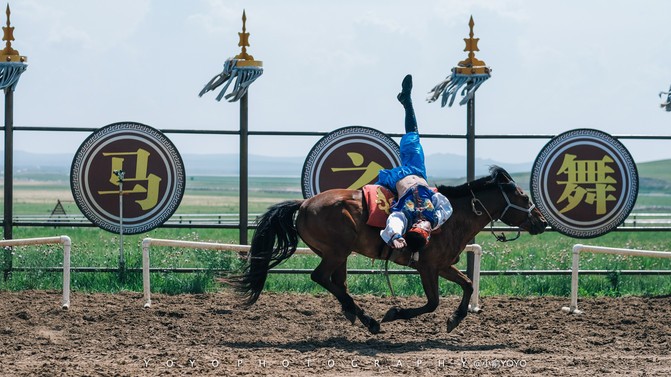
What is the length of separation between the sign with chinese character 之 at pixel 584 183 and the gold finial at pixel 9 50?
659 cm

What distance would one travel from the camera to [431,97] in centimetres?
1334

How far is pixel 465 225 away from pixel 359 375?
9.09 feet

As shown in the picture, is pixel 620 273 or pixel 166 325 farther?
pixel 620 273

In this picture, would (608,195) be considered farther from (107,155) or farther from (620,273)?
(107,155)

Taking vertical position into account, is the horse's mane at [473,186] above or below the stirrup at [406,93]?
below

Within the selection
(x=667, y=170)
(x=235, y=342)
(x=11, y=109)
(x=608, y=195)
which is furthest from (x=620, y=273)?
(x=667, y=170)

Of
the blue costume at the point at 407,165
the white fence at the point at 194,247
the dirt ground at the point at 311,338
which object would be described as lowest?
the dirt ground at the point at 311,338

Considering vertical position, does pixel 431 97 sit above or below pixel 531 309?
above

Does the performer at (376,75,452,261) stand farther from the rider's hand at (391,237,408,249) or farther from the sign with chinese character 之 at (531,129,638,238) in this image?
the sign with chinese character 之 at (531,129,638,238)

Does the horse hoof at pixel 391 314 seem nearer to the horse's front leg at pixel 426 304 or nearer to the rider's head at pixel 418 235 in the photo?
the horse's front leg at pixel 426 304

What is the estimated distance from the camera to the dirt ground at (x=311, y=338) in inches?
326

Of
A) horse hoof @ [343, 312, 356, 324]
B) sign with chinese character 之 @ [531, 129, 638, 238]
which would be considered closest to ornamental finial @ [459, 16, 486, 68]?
sign with chinese character 之 @ [531, 129, 638, 238]

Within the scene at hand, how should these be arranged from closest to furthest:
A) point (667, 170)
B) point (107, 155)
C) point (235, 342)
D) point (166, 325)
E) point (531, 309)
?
point (235, 342) < point (166, 325) < point (531, 309) < point (107, 155) < point (667, 170)

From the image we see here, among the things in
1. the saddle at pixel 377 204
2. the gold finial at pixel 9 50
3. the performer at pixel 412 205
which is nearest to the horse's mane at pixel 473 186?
the performer at pixel 412 205
